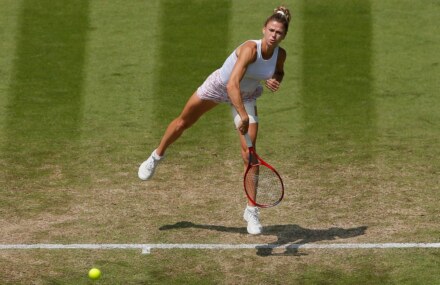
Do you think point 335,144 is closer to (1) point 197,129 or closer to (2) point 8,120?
(1) point 197,129

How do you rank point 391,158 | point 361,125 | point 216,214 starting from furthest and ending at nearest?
1. point 361,125
2. point 391,158
3. point 216,214

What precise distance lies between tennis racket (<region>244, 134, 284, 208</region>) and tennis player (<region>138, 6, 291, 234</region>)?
0.17 meters

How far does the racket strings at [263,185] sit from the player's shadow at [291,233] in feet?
1.68

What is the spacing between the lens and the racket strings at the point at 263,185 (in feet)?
43.2

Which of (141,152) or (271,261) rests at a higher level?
(141,152)

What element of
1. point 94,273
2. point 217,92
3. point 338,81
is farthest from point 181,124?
point 338,81

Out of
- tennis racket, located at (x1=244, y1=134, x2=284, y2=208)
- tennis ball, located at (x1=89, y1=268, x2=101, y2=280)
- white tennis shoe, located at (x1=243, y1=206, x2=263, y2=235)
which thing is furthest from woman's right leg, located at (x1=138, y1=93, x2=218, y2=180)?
tennis ball, located at (x1=89, y1=268, x2=101, y2=280)

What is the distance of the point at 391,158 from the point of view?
16078 millimetres

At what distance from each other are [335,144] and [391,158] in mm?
989

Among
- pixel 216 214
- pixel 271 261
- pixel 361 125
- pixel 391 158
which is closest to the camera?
pixel 271 261

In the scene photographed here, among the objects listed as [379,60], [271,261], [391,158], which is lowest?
[271,261]

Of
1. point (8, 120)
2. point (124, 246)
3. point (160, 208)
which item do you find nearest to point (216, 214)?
point (160, 208)

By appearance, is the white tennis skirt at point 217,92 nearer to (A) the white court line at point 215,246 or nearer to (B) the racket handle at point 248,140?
(B) the racket handle at point 248,140

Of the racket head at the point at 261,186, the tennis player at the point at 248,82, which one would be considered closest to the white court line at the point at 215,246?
the tennis player at the point at 248,82
